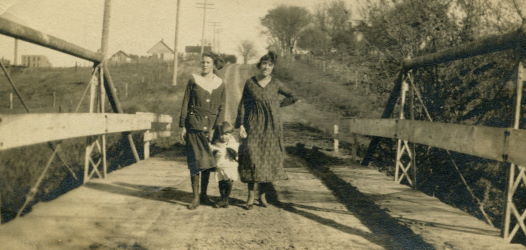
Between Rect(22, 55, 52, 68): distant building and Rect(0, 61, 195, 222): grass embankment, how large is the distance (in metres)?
4.79

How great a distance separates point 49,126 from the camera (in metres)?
4.26

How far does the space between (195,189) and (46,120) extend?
5.79 ft

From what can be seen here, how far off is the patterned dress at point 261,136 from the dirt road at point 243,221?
409 mm

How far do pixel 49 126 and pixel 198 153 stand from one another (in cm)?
164

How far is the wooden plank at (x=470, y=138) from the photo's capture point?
3545mm

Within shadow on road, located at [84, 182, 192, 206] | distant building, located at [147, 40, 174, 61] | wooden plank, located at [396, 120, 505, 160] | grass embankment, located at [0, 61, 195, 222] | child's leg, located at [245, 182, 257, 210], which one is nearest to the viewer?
wooden plank, located at [396, 120, 505, 160]

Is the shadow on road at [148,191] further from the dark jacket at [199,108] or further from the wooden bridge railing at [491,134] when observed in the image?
the wooden bridge railing at [491,134]

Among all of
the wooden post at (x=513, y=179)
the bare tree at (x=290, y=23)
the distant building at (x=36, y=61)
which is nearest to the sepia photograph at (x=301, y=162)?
the wooden post at (x=513, y=179)

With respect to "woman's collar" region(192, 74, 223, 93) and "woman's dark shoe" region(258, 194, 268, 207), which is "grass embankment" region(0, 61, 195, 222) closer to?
"woman's collar" region(192, 74, 223, 93)

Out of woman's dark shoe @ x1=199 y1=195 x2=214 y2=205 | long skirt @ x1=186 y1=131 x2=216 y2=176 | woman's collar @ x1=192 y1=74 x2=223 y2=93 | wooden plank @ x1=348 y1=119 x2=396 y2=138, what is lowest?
woman's dark shoe @ x1=199 y1=195 x2=214 y2=205

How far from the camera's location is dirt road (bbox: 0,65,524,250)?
374 centimetres

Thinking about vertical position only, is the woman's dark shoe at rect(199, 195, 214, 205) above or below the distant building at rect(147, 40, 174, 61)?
below

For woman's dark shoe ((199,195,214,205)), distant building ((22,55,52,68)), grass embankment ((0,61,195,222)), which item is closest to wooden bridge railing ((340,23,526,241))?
woman's dark shoe ((199,195,214,205))

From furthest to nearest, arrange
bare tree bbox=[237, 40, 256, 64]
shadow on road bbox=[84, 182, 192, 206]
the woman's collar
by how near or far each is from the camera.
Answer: bare tree bbox=[237, 40, 256, 64] → shadow on road bbox=[84, 182, 192, 206] → the woman's collar
